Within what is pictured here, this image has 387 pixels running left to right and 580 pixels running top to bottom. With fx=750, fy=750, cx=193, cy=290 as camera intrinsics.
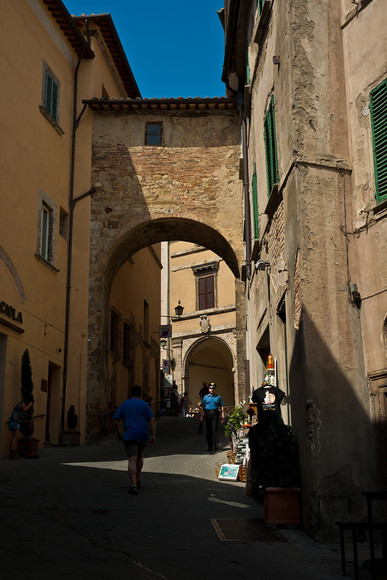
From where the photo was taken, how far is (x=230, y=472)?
39.6ft

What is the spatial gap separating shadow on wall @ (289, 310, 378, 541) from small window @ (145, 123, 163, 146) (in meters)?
14.3

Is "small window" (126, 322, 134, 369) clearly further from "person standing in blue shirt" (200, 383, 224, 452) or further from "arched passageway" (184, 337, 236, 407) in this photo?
"arched passageway" (184, 337, 236, 407)

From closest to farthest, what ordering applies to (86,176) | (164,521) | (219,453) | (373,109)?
(164,521), (373,109), (219,453), (86,176)

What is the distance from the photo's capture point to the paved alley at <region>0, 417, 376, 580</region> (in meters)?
5.98

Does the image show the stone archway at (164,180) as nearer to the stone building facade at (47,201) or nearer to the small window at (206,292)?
the stone building facade at (47,201)

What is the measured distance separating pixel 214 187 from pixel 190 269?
21.8 meters


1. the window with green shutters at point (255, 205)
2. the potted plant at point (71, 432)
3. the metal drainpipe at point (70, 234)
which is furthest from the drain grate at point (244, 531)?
the metal drainpipe at point (70, 234)

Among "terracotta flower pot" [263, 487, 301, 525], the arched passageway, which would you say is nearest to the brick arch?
"terracotta flower pot" [263, 487, 301, 525]

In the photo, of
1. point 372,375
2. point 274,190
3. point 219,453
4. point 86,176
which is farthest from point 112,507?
point 86,176

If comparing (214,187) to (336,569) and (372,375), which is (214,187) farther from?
(336,569)

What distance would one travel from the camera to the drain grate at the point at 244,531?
743 cm

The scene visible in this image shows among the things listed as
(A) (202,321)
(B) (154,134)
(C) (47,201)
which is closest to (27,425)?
(C) (47,201)

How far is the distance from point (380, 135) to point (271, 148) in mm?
3141

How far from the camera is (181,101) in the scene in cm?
2138
